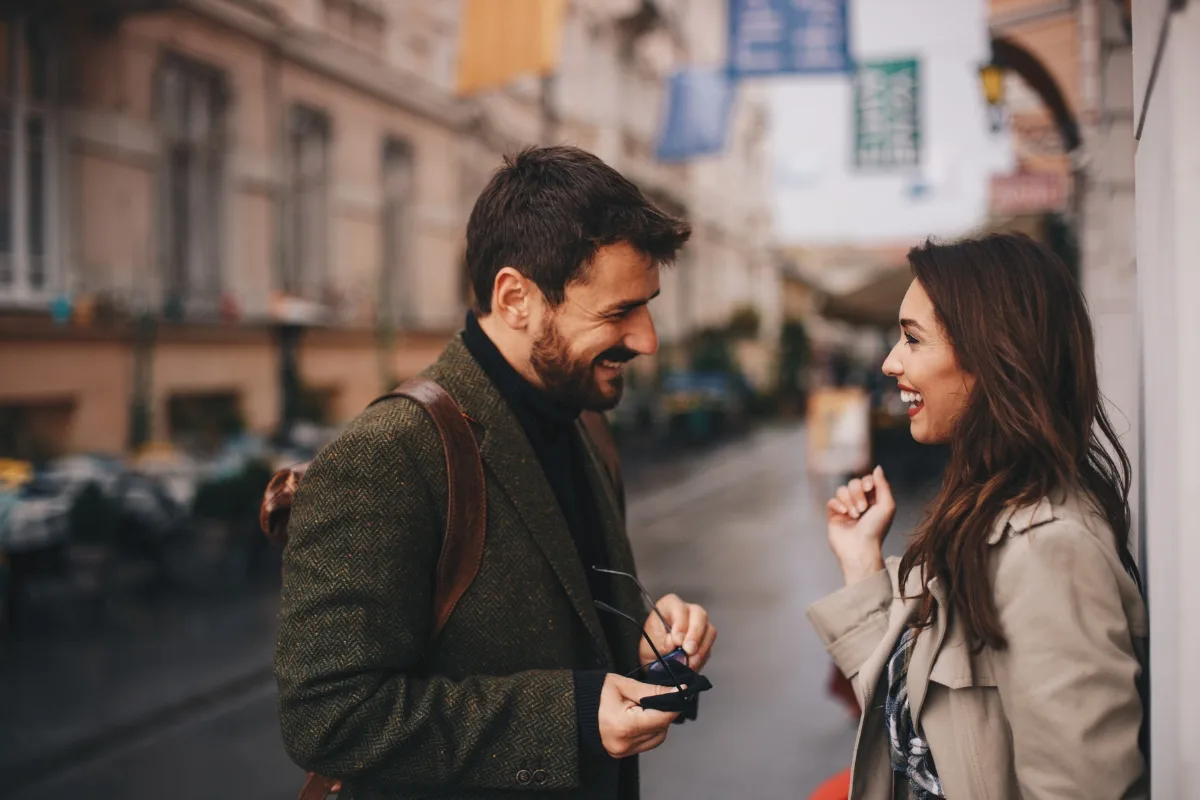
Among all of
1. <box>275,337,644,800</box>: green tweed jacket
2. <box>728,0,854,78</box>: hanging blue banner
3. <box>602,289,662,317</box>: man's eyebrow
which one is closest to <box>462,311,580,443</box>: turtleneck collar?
<box>275,337,644,800</box>: green tweed jacket

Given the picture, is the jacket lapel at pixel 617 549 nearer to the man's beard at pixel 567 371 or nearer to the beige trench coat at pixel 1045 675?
the man's beard at pixel 567 371

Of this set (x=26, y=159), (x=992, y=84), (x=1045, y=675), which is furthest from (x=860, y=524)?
(x=26, y=159)

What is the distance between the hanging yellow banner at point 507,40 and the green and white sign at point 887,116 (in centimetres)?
408

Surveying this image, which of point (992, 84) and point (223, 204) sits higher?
point (992, 84)

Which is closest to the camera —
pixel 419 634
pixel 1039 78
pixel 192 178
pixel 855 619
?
pixel 419 634

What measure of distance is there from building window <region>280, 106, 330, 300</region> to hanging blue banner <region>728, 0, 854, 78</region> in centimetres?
666

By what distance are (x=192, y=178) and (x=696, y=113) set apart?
651cm

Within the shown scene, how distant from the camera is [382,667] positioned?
1650 mm

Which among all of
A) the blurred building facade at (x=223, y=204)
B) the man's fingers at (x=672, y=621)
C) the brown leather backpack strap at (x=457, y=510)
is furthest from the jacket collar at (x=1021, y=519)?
the blurred building facade at (x=223, y=204)

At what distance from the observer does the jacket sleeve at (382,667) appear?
1630mm

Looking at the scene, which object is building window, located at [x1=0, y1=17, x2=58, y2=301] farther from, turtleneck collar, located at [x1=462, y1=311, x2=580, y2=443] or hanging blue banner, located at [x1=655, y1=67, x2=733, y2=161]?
turtleneck collar, located at [x1=462, y1=311, x2=580, y2=443]

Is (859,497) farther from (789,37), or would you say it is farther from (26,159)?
(26,159)

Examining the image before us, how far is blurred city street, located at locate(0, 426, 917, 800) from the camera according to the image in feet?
16.2

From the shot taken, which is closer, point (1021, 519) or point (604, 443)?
point (1021, 519)
